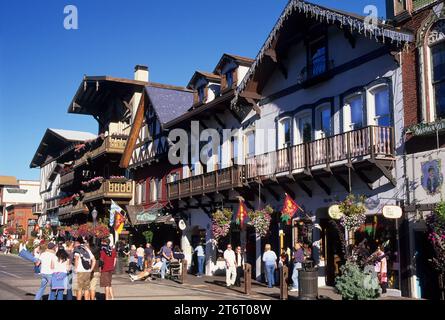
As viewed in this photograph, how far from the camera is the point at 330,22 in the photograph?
65.8 ft

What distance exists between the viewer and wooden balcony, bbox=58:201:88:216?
4594 centimetres

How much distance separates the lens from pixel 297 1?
68.1ft

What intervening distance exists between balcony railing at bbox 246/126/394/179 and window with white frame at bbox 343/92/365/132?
3.54ft

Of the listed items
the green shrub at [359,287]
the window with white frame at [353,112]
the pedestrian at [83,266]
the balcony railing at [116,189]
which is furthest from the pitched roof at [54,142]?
the green shrub at [359,287]

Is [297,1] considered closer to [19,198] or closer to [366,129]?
[366,129]

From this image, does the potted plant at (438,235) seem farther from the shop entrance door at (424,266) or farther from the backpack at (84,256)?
the backpack at (84,256)

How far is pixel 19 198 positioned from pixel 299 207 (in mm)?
81977

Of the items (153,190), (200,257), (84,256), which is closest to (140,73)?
(153,190)

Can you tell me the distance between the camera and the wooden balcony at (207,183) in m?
24.0

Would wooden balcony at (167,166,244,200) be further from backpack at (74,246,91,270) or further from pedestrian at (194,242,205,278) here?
backpack at (74,246,91,270)

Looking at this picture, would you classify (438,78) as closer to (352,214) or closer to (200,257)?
(352,214)

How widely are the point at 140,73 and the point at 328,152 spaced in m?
27.6
